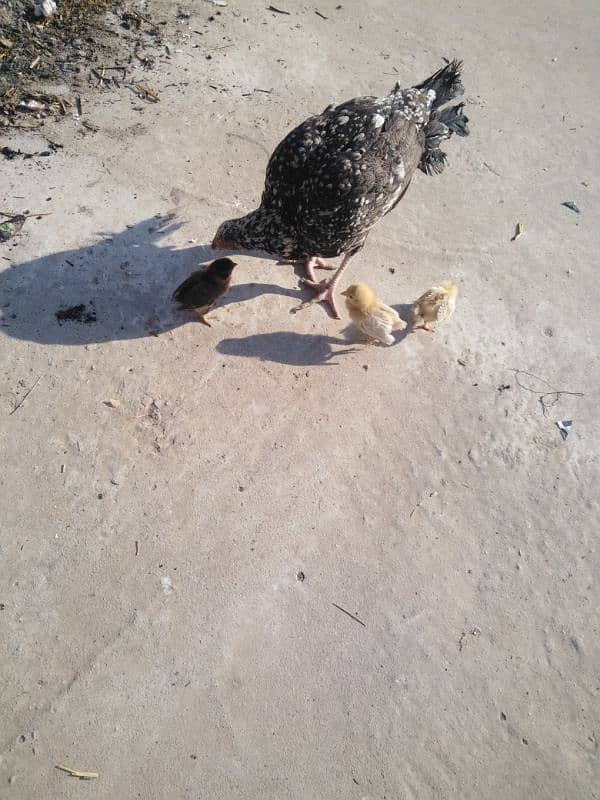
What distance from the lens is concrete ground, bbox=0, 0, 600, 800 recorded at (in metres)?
2.87

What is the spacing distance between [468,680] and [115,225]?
465 centimetres

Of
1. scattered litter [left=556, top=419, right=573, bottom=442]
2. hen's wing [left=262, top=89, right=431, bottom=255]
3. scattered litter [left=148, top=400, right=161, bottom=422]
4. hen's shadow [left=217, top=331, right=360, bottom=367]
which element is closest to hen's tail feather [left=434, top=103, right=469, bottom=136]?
hen's wing [left=262, top=89, right=431, bottom=255]

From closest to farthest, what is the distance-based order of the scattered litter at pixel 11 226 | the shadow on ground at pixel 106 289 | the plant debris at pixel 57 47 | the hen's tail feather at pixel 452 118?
1. the shadow on ground at pixel 106 289
2. the hen's tail feather at pixel 452 118
3. the scattered litter at pixel 11 226
4. the plant debris at pixel 57 47

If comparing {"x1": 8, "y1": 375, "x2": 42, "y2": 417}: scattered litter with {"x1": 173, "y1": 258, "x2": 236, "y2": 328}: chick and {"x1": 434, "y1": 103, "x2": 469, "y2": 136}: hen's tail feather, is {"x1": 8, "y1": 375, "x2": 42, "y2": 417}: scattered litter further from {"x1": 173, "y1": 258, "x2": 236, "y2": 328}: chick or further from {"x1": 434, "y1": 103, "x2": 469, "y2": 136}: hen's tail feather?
{"x1": 434, "y1": 103, "x2": 469, "y2": 136}: hen's tail feather

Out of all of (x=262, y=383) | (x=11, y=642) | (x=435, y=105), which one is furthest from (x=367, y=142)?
(x=11, y=642)

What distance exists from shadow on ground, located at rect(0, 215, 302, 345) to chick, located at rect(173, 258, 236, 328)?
30 centimetres

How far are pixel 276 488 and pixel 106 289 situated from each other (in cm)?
227

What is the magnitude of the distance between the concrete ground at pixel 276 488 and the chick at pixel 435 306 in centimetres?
24

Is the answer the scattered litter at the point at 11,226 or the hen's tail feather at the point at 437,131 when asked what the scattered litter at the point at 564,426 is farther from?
the scattered litter at the point at 11,226

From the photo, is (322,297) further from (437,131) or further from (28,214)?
(28,214)

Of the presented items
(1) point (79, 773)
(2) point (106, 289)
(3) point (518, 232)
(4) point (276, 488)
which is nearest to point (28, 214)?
(2) point (106, 289)

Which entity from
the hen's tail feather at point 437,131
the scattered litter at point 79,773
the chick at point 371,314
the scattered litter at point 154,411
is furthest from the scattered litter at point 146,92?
the scattered litter at point 79,773

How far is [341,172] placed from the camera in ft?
10.8

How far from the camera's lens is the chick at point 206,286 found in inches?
149
